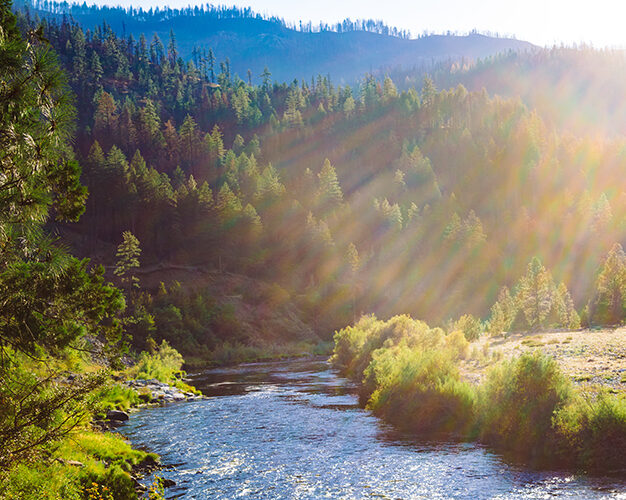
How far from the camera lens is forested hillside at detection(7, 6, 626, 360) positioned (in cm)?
11500

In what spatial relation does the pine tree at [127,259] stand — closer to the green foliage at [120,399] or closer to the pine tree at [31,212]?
the green foliage at [120,399]

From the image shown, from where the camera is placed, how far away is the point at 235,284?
113 metres

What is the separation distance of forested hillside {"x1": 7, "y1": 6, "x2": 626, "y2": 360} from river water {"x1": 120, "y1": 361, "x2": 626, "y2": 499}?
46284 millimetres

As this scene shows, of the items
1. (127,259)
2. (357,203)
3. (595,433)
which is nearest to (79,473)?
(595,433)

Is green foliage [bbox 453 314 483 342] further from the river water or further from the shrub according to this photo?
the river water

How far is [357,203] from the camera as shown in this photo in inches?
5753

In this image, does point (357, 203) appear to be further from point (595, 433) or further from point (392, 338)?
point (595, 433)

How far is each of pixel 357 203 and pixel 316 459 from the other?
12306cm

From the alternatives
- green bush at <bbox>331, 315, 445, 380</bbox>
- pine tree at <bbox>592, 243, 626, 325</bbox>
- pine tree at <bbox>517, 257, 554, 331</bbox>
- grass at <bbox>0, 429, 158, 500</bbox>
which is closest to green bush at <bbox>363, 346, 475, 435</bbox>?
green bush at <bbox>331, 315, 445, 380</bbox>

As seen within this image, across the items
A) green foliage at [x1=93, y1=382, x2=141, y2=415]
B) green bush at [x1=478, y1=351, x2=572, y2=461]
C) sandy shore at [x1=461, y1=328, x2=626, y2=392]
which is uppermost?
green bush at [x1=478, y1=351, x2=572, y2=461]

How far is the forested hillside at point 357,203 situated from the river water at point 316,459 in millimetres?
46284

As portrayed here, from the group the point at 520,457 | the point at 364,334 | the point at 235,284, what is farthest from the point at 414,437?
the point at 235,284

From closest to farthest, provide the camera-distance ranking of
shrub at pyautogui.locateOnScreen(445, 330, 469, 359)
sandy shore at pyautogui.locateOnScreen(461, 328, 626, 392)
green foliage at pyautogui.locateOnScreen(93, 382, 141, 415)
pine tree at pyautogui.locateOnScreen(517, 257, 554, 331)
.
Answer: sandy shore at pyautogui.locateOnScreen(461, 328, 626, 392) → green foliage at pyautogui.locateOnScreen(93, 382, 141, 415) → shrub at pyautogui.locateOnScreen(445, 330, 469, 359) → pine tree at pyautogui.locateOnScreen(517, 257, 554, 331)

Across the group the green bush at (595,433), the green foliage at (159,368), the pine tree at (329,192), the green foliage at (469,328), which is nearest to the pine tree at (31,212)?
the green bush at (595,433)
